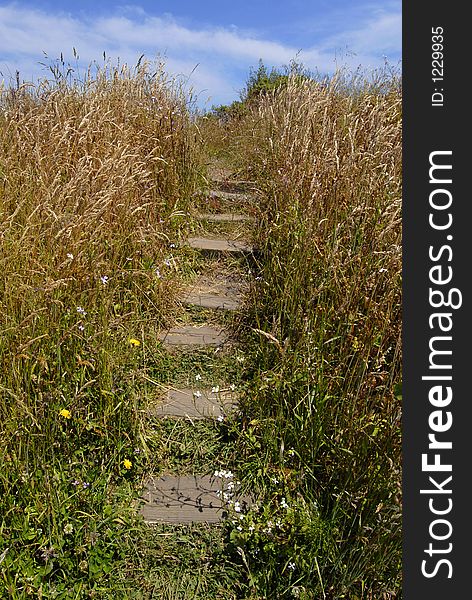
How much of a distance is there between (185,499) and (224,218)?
315 centimetres

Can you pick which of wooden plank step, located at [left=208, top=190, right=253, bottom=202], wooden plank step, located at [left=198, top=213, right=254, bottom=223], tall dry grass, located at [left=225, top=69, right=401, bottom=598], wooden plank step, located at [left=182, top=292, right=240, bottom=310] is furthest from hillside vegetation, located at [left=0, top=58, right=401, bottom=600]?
wooden plank step, located at [left=208, top=190, right=253, bottom=202]

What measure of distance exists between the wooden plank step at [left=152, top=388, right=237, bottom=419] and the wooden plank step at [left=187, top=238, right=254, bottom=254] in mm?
1581

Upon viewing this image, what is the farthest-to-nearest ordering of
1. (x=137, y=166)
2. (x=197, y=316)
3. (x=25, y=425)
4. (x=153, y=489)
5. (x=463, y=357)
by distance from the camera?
(x=137, y=166) → (x=197, y=316) → (x=153, y=489) → (x=25, y=425) → (x=463, y=357)

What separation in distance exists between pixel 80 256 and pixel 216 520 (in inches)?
52.9

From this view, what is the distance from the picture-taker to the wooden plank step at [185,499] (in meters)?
1.96

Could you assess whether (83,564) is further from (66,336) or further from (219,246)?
(219,246)

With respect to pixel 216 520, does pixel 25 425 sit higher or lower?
higher

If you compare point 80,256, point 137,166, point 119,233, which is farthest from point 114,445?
point 137,166

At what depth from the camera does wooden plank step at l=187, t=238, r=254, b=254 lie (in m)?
4.06

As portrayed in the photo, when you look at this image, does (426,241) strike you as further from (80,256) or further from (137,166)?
(137,166)

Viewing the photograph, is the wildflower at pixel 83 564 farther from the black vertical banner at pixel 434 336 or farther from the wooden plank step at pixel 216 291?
the wooden plank step at pixel 216 291

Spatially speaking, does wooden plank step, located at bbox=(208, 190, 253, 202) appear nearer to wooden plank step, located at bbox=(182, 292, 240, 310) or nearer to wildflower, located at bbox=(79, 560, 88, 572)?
wooden plank step, located at bbox=(182, 292, 240, 310)

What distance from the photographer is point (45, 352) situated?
2.07 m

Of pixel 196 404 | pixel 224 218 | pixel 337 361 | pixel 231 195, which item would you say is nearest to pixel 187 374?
pixel 196 404
